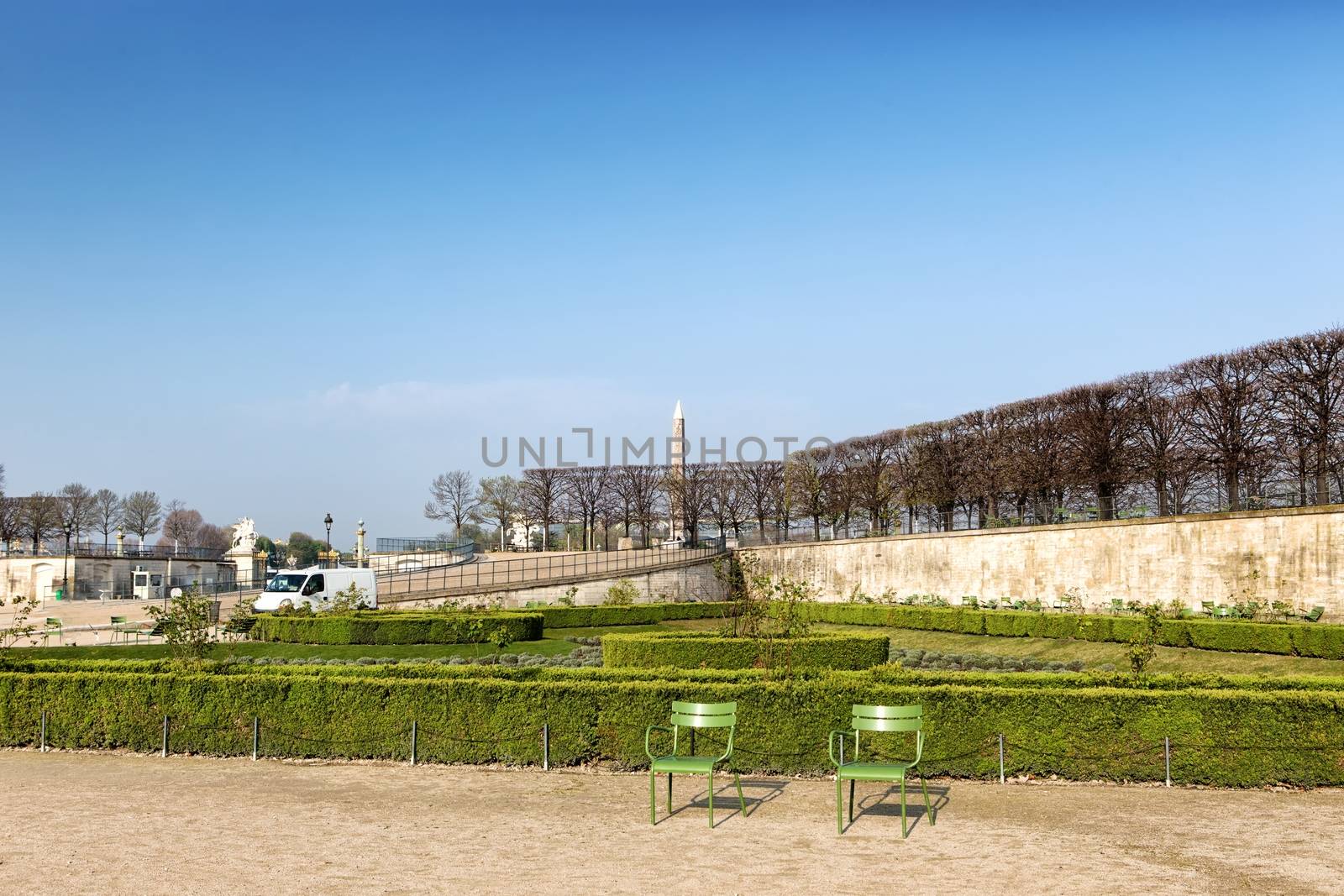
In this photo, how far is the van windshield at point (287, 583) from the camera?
3456cm

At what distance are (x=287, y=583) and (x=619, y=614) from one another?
1144cm

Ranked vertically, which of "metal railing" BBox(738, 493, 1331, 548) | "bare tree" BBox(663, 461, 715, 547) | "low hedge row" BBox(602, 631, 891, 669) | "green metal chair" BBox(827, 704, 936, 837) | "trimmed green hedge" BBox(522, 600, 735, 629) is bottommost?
"trimmed green hedge" BBox(522, 600, 735, 629)

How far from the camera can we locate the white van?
34.0m

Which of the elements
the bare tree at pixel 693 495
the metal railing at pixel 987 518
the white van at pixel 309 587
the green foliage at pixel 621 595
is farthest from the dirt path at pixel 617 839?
the bare tree at pixel 693 495

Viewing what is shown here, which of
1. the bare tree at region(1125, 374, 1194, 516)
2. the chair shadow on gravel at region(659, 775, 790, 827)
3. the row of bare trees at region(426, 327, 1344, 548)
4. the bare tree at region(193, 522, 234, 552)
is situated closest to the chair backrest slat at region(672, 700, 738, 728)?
the chair shadow on gravel at region(659, 775, 790, 827)

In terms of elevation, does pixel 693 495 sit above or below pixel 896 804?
above

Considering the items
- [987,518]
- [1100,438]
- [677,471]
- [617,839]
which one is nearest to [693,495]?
[677,471]

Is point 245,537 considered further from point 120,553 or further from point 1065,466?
point 1065,466

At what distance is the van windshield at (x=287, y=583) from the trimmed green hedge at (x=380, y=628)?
13.2 feet

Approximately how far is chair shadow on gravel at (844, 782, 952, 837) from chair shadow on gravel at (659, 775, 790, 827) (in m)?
0.25

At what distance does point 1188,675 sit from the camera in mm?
13062

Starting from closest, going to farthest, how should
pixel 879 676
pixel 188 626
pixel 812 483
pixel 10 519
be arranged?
pixel 879 676, pixel 188 626, pixel 812 483, pixel 10 519

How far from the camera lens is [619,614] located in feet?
121

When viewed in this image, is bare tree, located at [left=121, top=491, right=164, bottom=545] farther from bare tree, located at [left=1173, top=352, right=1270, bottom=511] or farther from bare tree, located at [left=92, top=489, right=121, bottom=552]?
bare tree, located at [left=1173, top=352, right=1270, bottom=511]
